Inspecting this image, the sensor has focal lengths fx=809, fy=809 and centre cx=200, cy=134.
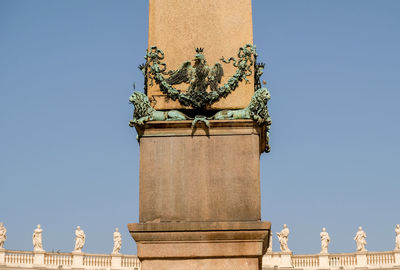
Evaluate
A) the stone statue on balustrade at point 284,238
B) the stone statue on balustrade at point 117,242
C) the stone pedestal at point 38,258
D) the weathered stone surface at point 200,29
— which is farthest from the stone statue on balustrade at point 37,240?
the weathered stone surface at point 200,29

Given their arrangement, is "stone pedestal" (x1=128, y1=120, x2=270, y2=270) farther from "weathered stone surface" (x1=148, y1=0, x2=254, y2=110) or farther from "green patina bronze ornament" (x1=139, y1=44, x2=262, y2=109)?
"weathered stone surface" (x1=148, y1=0, x2=254, y2=110)

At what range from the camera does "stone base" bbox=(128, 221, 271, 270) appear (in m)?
7.66

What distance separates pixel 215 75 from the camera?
8.17 m

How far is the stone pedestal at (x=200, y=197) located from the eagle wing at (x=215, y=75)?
42 centimetres

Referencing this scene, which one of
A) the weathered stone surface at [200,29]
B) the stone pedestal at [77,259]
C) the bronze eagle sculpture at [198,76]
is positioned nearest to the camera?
the bronze eagle sculpture at [198,76]

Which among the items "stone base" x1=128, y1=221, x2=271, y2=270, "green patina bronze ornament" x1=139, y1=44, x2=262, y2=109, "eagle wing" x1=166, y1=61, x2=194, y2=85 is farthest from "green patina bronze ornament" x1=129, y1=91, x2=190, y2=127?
"stone base" x1=128, y1=221, x2=271, y2=270

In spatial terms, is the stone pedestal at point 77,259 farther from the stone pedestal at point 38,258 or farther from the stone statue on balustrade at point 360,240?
the stone statue on balustrade at point 360,240

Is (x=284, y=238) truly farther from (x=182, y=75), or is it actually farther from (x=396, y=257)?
(x=182, y=75)

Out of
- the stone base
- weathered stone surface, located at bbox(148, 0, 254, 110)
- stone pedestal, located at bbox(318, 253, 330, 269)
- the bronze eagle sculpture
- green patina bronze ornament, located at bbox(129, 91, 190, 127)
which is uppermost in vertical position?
weathered stone surface, located at bbox(148, 0, 254, 110)

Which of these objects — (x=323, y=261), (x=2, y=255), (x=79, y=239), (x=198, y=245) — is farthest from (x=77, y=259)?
(x=198, y=245)

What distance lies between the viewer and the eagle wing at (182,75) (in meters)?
8.17

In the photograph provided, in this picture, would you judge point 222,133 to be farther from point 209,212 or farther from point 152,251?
point 152,251

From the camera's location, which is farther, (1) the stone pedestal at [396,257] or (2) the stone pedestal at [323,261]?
(2) the stone pedestal at [323,261]

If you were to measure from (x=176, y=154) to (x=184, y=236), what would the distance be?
Answer: 83 cm
